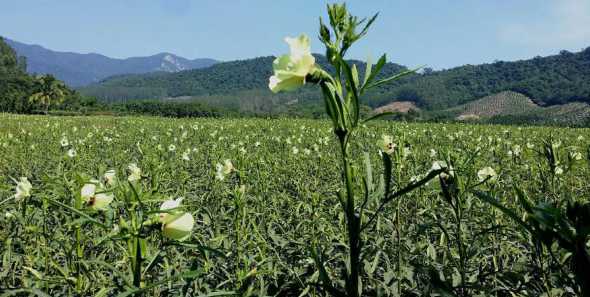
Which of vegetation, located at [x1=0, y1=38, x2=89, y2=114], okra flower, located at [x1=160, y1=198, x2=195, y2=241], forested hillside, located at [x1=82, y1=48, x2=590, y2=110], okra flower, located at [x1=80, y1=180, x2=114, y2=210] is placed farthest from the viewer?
forested hillside, located at [x1=82, y1=48, x2=590, y2=110]

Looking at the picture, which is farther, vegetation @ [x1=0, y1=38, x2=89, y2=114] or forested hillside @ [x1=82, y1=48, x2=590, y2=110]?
forested hillside @ [x1=82, y1=48, x2=590, y2=110]

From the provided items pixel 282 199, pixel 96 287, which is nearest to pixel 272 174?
pixel 282 199

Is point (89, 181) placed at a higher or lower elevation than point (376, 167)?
higher

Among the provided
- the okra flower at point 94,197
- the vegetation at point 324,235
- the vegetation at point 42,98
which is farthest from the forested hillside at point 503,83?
the okra flower at point 94,197

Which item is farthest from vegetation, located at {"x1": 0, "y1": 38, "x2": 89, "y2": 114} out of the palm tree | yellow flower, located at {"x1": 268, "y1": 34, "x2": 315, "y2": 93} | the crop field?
yellow flower, located at {"x1": 268, "y1": 34, "x2": 315, "y2": 93}

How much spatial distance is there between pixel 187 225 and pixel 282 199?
342 centimetres

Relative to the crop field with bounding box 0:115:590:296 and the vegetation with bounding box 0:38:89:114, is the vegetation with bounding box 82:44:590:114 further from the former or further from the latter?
the crop field with bounding box 0:115:590:296

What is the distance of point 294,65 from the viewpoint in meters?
0.86

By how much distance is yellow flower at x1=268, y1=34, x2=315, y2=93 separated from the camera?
0.85 metres

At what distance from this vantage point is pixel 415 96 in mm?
122875

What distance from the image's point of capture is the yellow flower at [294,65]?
2.78 feet

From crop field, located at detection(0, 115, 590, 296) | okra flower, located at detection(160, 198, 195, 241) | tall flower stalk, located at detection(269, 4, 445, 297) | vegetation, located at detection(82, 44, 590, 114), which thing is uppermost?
vegetation, located at detection(82, 44, 590, 114)

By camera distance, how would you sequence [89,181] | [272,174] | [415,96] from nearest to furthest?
[89,181], [272,174], [415,96]

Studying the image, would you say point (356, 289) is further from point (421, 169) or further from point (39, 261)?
point (421, 169)
